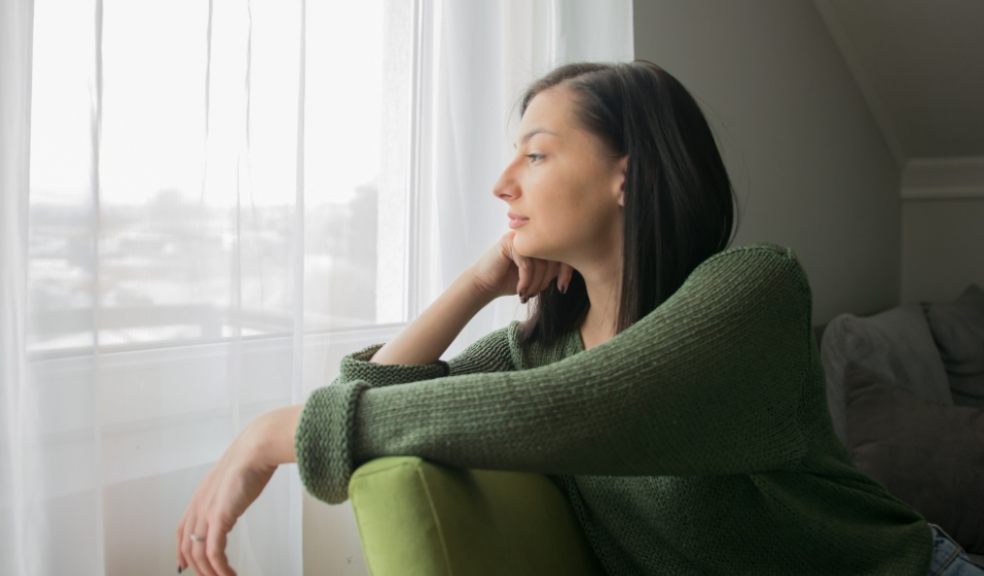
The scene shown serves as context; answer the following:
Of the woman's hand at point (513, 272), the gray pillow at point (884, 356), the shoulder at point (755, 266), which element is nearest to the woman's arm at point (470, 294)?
the woman's hand at point (513, 272)

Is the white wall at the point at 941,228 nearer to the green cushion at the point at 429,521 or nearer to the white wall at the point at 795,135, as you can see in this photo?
the white wall at the point at 795,135

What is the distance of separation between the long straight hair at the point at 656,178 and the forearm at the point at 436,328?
0.72 feet

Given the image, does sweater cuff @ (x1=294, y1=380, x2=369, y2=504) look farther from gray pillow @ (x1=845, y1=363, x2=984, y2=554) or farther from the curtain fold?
gray pillow @ (x1=845, y1=363, x2=984, y2=554)

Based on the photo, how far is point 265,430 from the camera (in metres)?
0.79

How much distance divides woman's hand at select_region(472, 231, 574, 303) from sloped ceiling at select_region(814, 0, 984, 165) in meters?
2.21

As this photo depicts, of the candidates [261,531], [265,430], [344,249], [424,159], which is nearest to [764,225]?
[424,159]

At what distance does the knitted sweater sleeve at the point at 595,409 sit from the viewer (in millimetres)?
719

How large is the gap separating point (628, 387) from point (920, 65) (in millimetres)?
2821

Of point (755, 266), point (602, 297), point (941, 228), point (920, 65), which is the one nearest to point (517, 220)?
point (602, 297)

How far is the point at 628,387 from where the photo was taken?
28.9 inches

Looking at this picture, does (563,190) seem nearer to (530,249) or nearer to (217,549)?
(530,249)

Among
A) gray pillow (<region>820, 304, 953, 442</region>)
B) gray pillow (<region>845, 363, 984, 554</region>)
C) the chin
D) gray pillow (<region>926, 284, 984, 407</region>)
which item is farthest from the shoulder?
gray pillow (<region>926, 284, 984, 407</region>)

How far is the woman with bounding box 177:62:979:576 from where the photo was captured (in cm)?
73

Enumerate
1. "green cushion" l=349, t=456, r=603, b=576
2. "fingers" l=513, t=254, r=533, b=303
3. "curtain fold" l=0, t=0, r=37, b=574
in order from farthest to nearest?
"fingers" l=513, t=254, r=533, b=303, "curtain fold" l=0, t=0, r=37, b=574, "green cushion" l=349, t=456, r=603, b=576
